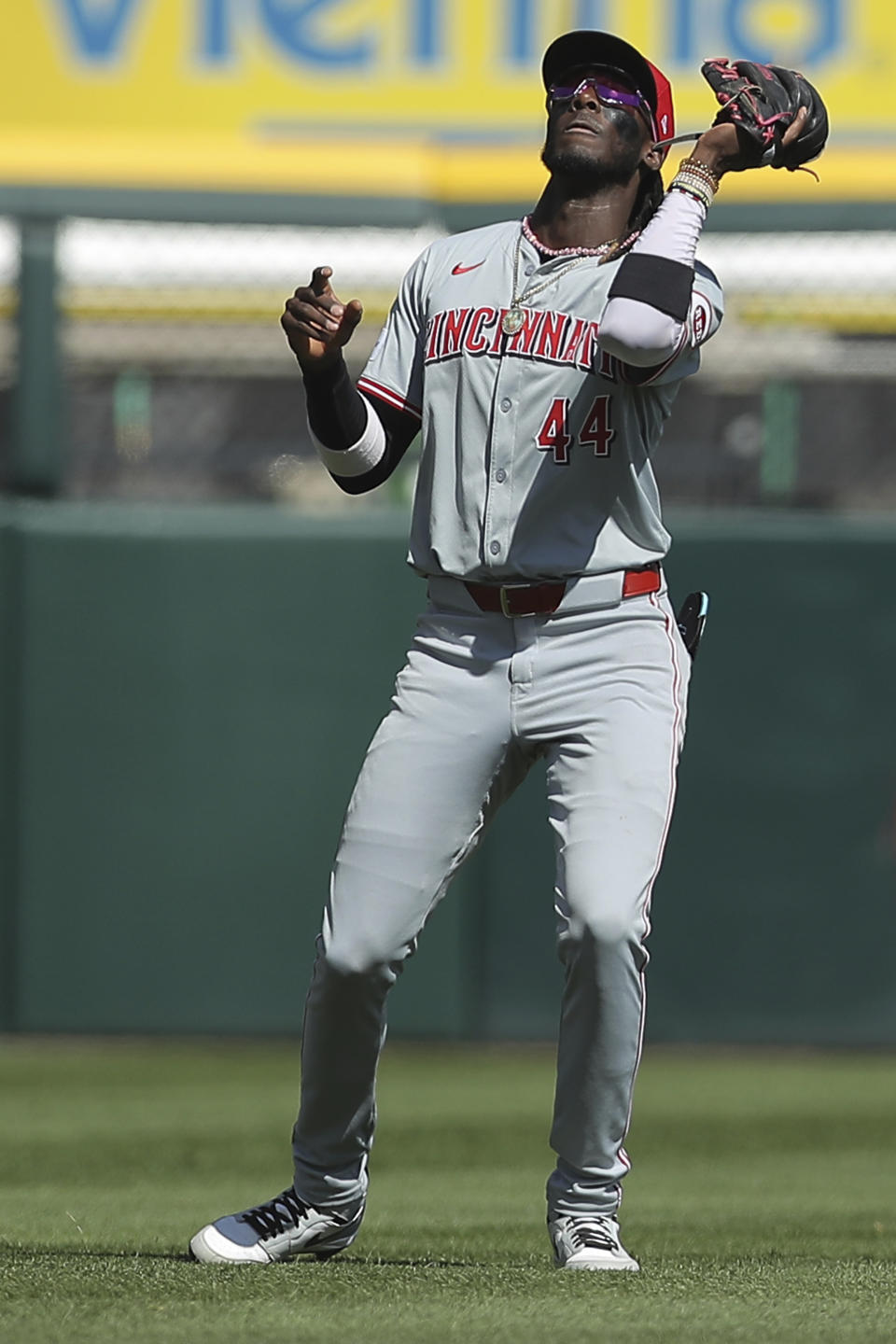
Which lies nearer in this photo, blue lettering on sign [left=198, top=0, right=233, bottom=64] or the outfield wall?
the outfield wall

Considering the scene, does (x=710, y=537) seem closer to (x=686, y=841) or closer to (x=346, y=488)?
(x=686, y=841)

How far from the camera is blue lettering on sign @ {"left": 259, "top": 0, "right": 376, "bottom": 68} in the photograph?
1044 centimetres

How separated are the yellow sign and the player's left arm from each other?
20.6 ft

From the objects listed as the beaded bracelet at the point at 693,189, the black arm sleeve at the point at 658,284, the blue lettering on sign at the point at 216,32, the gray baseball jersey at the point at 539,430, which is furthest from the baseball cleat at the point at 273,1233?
the blue lettering on sign at the point at 216,32

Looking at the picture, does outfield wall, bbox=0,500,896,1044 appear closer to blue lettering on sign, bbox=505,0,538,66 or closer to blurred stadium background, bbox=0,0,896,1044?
blurred stadium background, bbox=0,0,896,1044

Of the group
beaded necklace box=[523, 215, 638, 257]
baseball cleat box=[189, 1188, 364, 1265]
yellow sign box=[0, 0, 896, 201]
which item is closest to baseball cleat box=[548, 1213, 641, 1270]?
baseball cleat box=[189, 1188, 364, 1265]

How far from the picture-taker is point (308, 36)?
10484mm

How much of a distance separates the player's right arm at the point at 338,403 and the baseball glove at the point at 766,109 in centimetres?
70

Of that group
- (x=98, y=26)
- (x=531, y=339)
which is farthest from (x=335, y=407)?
(x=98, y=26)

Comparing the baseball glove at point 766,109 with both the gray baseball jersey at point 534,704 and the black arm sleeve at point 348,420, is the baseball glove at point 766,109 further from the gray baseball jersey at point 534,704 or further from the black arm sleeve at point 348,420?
the black arm sleeve at point 348,420

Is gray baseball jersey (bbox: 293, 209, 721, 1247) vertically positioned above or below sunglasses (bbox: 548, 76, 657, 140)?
below

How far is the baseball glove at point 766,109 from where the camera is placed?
12.9 feet

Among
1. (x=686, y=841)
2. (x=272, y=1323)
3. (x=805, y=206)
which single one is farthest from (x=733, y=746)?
(x=272, y=1323)

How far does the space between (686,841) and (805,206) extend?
2.26 metres
